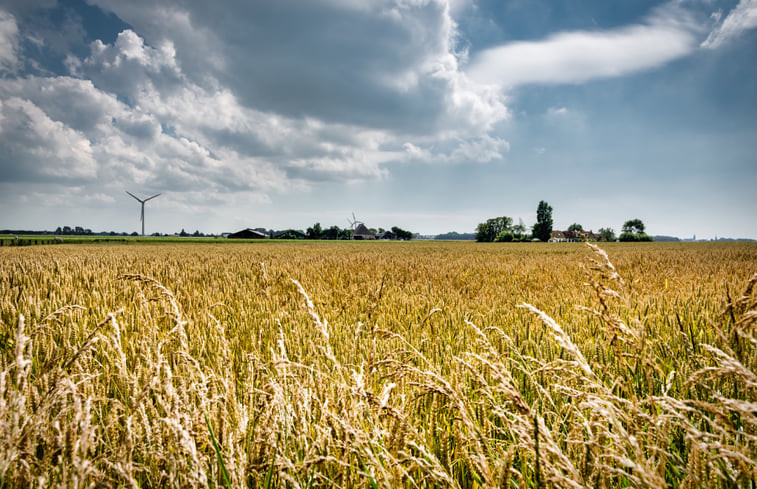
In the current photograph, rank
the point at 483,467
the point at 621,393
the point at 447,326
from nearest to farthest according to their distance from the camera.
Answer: the point at 483,467 < the point at 621,393 < the point at 447,326

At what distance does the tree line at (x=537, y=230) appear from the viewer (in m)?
113

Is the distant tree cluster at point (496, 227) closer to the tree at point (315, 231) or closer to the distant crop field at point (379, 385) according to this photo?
the tree at point (315, 231)

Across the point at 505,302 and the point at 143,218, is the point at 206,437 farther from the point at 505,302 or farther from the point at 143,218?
the point at 143,218

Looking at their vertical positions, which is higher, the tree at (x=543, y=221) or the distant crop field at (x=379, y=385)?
the tree at (x=543, y=221)

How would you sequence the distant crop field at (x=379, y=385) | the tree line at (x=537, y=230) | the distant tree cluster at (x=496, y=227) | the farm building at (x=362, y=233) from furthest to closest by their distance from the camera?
1. the farm building at (x=362, y=233)
2. the distant tree cluster at (x=496, y=227)
3. the tree line at (x=537, y=230)
4. the distant crop field at (x=379, y=385)

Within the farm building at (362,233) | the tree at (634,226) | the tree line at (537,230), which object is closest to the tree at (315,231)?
the farm building at (362,233)

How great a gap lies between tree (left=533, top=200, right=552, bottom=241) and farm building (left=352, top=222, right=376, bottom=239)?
76.8 metres

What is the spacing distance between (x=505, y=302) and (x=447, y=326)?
65.6 inches

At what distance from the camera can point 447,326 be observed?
383 centimetres

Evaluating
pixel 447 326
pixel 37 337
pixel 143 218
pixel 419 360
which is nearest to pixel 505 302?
pixel 447 326

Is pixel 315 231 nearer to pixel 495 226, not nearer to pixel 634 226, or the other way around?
pixel 495 226

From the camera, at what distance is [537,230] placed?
124250 millimetres

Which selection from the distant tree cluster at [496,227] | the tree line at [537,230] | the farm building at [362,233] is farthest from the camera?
the farm building at [362,233]

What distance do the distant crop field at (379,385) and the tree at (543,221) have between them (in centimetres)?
12604
